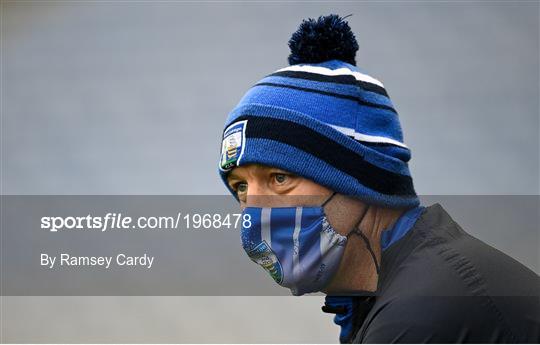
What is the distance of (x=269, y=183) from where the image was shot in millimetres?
1865

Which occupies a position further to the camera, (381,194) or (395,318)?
(381,194)

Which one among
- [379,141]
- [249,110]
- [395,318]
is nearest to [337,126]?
[379,141]

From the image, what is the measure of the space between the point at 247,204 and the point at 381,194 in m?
0.35

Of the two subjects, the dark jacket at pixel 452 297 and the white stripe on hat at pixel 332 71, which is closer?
the dark jacket at pixel 452 297

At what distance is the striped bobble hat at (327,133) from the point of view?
1810 mm

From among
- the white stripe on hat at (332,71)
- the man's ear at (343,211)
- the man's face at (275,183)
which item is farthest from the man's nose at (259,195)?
the white stripe on hat at (332,71)

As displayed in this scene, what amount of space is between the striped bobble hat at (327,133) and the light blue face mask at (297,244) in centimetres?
10

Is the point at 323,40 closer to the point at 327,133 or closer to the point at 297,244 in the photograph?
the point at 327,133

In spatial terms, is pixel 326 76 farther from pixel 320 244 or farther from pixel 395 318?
pixel 395 318

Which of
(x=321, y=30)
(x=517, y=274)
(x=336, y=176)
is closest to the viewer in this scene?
(x=517, y=274)

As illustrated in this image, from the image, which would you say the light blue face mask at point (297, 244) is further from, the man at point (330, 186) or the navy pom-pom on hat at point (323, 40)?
the navy pom-pom on hat at point (323, 40)

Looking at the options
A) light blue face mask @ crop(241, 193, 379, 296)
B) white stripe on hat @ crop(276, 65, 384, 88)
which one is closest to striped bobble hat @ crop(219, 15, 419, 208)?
white stripe on hat @ crop(276, 65, 384, 88)

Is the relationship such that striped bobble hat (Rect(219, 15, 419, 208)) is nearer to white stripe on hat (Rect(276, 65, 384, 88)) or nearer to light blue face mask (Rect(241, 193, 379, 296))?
white stripe on hat (Rect(276, 65, 384, 88))

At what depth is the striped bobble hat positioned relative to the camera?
181 centimetres
